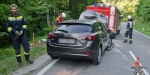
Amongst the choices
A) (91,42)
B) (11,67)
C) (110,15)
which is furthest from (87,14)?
(11,67)

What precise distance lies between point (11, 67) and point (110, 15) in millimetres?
11151

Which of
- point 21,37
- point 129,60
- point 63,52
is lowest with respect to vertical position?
point 129,60

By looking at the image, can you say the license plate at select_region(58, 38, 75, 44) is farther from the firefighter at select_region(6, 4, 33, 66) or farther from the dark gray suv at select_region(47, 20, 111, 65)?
the firefighter at select_region(6, 4, 33, 66)

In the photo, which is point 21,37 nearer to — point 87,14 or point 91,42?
point 91,42

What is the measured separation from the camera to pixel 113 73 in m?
5.68

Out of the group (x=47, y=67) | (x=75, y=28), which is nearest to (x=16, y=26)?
(x=47, y=67)

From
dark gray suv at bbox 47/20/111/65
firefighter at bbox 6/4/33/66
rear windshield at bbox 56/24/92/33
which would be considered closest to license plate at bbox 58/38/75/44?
dark gray suv at bbox 47/20/111/65

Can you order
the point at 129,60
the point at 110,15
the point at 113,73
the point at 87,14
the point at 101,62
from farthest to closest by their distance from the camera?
the point at 110,15
the point at 87,14
the point at 129,60
the point at 101,62
the point at 113,73

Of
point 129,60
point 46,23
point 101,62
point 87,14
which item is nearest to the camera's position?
point 101,62

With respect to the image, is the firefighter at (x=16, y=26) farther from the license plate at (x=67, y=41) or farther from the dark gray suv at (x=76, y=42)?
the license plate at (x=67, y=41)

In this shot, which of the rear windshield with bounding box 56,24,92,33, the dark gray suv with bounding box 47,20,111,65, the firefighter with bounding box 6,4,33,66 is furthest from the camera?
the rear windshield with bounding box 56,24,92,33

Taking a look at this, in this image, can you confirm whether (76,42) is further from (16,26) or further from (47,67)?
(16,26)

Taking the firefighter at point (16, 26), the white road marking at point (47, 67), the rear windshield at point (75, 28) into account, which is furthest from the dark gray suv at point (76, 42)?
the firefighter at point (16, 26)

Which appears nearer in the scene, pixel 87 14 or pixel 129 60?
pixel 129 60
